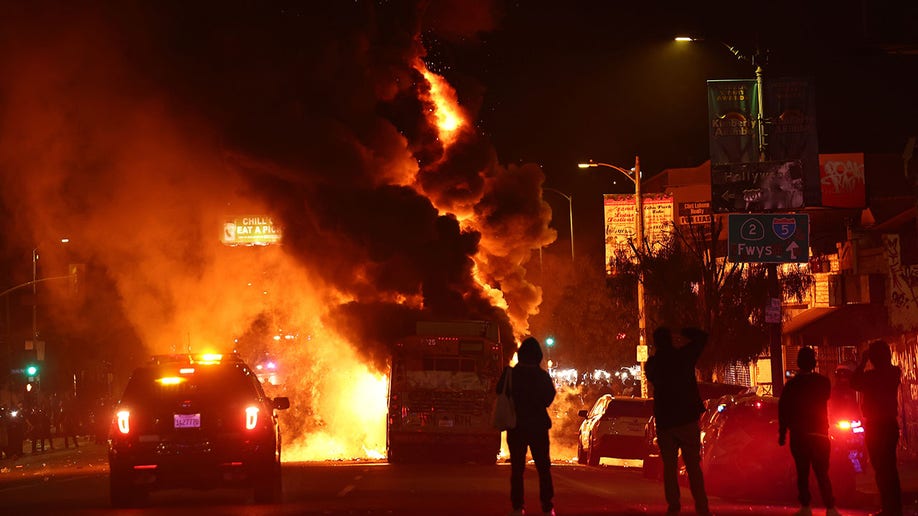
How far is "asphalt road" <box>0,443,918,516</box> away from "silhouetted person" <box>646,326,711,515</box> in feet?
4.39

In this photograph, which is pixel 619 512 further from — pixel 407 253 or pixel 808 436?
pixel 407 253

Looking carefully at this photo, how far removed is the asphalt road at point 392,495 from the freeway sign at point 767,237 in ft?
16.0

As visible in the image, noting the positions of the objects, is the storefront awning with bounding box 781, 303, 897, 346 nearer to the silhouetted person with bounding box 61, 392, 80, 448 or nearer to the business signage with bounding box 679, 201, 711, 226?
the business signage with bounding box 679, 201, 711, 226

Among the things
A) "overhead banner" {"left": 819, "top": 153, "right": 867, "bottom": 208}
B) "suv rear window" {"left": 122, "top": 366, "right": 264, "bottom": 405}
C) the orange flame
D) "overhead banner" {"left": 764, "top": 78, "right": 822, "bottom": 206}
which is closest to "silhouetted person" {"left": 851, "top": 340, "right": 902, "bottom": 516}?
"suv rear window" {"left": 122, "top": 366, "right": 264, "bottom": 405}

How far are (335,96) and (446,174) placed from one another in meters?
4.14

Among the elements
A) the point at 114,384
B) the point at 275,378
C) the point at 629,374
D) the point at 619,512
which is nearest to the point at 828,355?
the point at 275,378

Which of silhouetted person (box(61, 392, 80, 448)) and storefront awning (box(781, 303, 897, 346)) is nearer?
storefront awning (box(781, 303, 897, 346))

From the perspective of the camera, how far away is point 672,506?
43.5 feet

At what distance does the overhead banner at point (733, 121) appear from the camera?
2550cm

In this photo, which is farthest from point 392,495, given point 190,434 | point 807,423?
point 807,423

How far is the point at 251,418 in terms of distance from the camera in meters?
16.7

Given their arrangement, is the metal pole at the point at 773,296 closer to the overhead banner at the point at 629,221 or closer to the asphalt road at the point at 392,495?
the asphalt road at the point at 392,495

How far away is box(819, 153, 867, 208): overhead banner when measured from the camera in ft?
166

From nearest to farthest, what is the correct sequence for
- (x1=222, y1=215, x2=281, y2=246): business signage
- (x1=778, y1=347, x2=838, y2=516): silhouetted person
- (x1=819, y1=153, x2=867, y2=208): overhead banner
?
(x1=778, y1=347, x2=838, y2=516): silhouetted person, (x1=222, y1=215, x2=281, y2=246): business signage, (x1=819, y1=153, x2=867, y2=208): overhead banner
